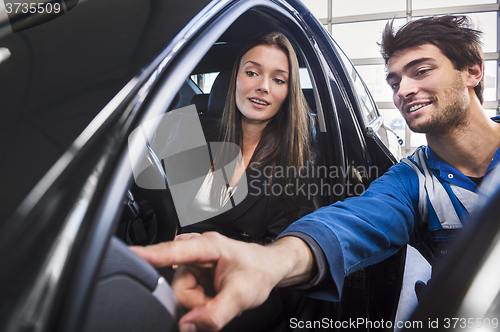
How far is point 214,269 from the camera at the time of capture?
0.34 meters

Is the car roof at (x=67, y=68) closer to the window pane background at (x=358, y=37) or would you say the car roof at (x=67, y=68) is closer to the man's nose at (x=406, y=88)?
the man's nose at (x=406, y=88)

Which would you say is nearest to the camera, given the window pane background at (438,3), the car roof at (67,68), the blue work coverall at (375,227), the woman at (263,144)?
the car roof at (67,68)

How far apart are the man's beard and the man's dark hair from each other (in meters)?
0.08

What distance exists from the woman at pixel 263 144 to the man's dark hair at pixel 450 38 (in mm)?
338

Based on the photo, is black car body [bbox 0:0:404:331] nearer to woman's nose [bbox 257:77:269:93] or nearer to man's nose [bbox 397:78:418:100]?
woman's nose [bbox 257:77:269:93]

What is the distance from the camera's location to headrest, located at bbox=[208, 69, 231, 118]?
109cm

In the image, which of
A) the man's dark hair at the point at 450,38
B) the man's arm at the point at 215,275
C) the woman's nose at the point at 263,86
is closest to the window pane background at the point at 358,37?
the man's dark hair at the point at 450,38

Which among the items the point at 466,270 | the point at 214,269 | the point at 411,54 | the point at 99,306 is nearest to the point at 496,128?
the point at 411,54

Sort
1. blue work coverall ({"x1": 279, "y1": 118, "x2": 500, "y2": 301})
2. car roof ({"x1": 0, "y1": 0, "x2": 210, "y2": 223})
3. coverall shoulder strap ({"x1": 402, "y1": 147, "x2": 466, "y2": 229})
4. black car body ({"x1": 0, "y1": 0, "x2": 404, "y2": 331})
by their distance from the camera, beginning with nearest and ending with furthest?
1. black car body ({"x1": 0, "y1": 0, "x2": 404, "y2": 331})
2. car roof ({"x1": 0, "y1": 0, "x2": 210, "y2": 223})
3. blue work coverall ({"x1": 279, "y1": 118, "x2": 500, "y2": 301})
4. coverall shoulder strap ({"x1": 402, "y1": 147, "x2": 466, "y2": 229})

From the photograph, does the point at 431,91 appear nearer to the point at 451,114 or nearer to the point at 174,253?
the point at 451,114

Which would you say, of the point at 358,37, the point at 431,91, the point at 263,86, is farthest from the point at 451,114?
the point at 358,37

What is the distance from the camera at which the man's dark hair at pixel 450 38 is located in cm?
77

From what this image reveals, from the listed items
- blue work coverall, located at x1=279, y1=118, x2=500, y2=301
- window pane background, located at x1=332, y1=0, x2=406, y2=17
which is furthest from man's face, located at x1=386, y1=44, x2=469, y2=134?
window pane background, located at x1=332, y1=0, x2=406, y2=17

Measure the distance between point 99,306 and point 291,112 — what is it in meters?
0.82
